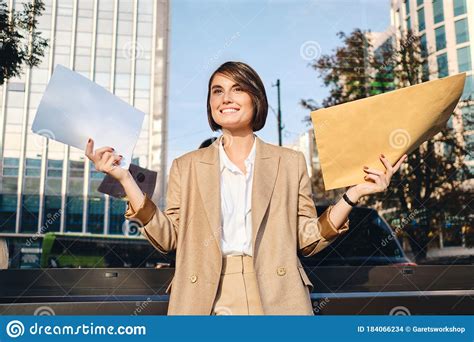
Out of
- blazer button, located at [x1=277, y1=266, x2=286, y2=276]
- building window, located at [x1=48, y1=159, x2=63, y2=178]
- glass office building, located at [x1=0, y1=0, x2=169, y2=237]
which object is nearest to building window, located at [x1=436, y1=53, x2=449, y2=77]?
glass office building, located at [x1=0, y1=0, x2=169, y2=237]

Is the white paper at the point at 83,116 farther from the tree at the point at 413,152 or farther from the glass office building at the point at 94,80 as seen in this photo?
the tree at the point at 413,152

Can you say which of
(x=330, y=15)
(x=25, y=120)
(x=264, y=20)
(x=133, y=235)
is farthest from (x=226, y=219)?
(x=133, y=235)

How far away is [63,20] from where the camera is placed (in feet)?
12.0

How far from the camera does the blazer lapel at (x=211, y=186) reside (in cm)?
130

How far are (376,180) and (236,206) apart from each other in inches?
15.0

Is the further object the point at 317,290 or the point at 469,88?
the point at 469,88

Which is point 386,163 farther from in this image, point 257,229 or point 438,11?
point 438,11

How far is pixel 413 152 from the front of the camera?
226 inches

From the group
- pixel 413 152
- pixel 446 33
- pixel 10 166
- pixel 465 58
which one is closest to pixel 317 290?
pixel 10 166

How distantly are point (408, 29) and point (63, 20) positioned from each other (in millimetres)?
3520

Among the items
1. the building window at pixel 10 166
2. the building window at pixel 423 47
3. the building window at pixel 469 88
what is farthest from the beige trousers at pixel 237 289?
the building window at pixel 423 47

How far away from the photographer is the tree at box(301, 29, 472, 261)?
5527mm

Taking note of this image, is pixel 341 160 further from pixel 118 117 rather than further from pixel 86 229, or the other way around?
pixel 86 229

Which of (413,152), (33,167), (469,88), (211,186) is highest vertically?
(469,88)
